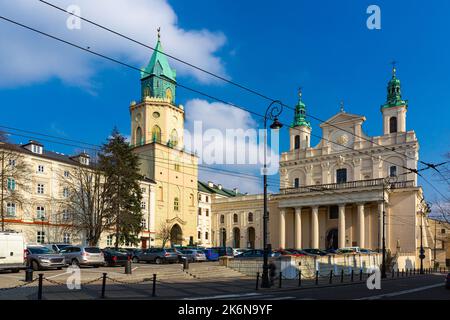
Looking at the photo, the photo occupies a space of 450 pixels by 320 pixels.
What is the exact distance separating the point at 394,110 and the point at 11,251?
58.3 metres

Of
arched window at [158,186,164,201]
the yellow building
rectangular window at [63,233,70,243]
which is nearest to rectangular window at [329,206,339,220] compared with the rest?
the yellow building

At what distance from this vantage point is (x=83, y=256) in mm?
31328

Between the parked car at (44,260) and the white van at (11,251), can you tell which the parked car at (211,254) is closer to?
the parked car at (44,260)

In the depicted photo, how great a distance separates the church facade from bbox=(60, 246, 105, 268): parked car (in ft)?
115

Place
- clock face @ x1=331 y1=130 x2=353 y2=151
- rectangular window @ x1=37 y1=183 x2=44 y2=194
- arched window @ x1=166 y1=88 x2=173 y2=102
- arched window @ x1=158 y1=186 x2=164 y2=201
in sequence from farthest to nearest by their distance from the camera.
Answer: arched window @ x1=166 y1=88 x2=173 y2=102 → clock face @ x1=331 y1=130 x2=353 y2=151 → arched window @ x1=158 y1=186 x2=164 y2=201 → rectangular window @ x1=37 y1=183 x2=44 y2=194

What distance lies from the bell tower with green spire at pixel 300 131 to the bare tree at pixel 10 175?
4426 cm

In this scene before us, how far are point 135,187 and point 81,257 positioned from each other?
23466mm

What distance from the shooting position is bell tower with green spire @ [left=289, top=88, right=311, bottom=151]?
77.1 m

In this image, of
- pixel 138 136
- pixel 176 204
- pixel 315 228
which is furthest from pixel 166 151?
pixel 315 228

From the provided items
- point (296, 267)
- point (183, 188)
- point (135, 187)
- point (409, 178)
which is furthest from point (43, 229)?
point (409, 178)

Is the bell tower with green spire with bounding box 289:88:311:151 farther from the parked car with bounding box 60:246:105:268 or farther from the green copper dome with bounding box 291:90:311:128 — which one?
the parked car with bounding box 60:246:105:268

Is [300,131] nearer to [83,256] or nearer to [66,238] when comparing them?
[66,238]

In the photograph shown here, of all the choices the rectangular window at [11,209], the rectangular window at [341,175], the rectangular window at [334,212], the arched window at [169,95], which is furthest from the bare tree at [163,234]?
the rectangular window at [341,175]
